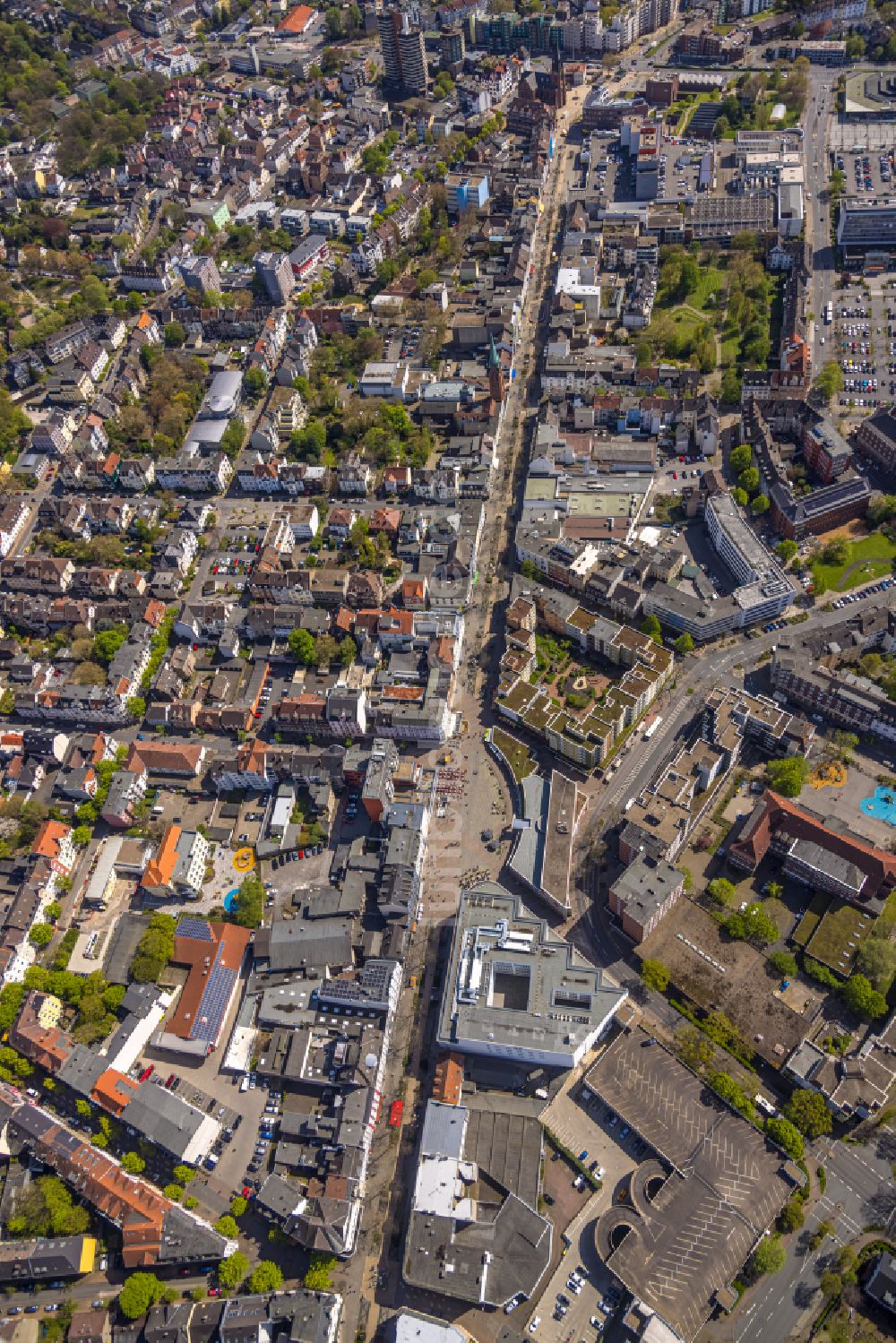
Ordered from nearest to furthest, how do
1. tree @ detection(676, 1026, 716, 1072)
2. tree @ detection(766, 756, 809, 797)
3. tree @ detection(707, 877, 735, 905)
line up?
tree @ detection(676, 1026, 716, 1072) < tree @ detection(707, 877, 735, 905) < tree @ detection(766, 756, 809, 797)

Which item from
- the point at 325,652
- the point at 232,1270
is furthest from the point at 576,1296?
the point at 325,652

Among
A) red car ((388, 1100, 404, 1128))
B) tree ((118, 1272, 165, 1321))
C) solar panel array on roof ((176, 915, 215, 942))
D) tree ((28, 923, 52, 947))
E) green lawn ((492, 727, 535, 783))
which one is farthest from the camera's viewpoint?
green lawn ((492, 727, 535, 783))

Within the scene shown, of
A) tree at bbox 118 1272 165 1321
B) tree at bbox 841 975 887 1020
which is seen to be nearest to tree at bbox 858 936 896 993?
tree at bbox 841 975 887 1020

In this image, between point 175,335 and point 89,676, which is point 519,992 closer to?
point 89,676

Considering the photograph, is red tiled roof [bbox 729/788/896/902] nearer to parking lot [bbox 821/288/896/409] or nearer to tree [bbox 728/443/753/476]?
tree [bbox 728/443/753/476]

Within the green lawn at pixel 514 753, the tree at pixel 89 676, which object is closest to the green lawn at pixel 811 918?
the green lawn at pixel 514 753

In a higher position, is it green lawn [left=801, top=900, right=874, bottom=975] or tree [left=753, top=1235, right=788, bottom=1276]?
green lawn [left=801, top=900, right=874, bottom=975]

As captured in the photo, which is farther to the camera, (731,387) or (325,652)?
(731,387)
